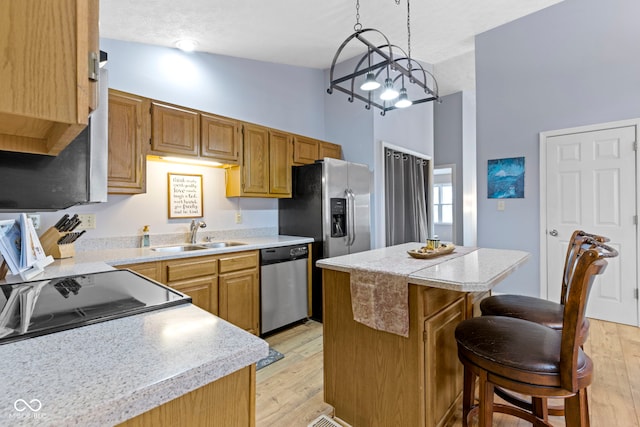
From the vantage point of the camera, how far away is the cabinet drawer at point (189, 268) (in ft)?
7.60

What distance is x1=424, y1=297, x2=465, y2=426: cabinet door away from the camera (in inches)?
58.2

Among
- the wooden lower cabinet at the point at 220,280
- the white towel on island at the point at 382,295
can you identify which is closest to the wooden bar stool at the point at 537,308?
the white towel on island at the point at 382,295

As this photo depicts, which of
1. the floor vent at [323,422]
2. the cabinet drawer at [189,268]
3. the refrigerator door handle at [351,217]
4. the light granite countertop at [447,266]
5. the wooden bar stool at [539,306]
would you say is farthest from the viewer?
the refrigerator door handle at [351,217]

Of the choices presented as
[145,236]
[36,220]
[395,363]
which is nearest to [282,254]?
[145,236]

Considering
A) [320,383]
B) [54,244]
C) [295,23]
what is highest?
[295,23]

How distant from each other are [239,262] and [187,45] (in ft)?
7.02

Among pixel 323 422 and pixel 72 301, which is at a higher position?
pixel 72 301

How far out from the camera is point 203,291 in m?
2.51

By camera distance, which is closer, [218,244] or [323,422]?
[323,422]

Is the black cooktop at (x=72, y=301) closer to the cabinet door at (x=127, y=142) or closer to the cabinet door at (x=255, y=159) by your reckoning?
the cabinet door at (x=127, y=142)

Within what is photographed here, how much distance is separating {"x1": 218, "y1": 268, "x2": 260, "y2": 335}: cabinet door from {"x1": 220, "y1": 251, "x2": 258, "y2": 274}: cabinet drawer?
4 centimetres

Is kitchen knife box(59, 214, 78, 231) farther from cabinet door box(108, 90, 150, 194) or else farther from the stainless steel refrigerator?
the stainless steel refrigerator

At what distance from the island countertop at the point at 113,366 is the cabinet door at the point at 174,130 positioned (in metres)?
2.14

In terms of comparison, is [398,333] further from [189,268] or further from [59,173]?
[189,268]
